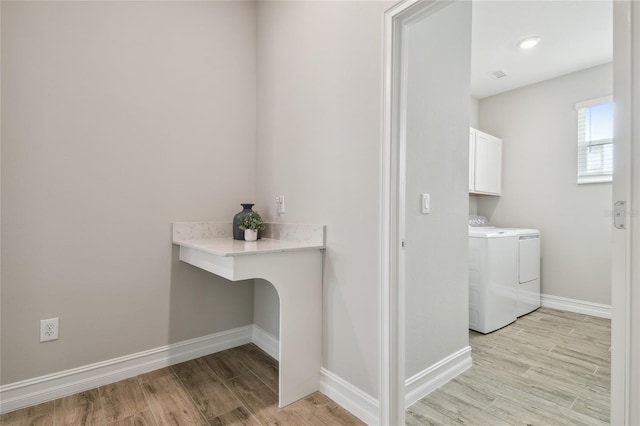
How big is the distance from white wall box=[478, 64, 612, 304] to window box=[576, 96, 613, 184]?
70 mm

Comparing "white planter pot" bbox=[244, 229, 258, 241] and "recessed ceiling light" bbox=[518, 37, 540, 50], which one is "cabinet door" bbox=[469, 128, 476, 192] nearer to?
"recessed ceiling light" bbox=[518, 37, 540, 50]

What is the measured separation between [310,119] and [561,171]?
317 centimetres

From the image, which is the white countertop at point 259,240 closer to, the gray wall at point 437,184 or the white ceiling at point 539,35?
the gray wall at point 437,184

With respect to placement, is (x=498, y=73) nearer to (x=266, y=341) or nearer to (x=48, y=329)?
(x=266, y=341)

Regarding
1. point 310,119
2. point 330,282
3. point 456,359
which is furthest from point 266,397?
point 310,119

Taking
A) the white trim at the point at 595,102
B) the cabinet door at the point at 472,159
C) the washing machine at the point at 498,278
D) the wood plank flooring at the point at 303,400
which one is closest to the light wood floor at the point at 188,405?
the wood plank flooring at the point at 303,400

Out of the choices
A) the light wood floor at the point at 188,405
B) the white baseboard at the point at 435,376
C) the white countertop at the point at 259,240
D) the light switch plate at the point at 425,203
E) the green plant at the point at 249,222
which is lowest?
the light wood floor at the point at 188,405

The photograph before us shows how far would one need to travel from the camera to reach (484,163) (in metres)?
3.72

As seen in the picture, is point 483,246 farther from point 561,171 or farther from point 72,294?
point 72,294

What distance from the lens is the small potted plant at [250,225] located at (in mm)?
2092

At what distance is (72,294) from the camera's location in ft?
5.91

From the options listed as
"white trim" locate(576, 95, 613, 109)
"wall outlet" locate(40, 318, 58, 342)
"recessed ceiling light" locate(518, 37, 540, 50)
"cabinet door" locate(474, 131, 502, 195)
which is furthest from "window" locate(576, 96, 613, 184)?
"wall outlet" locate(40, 318, 58, 342)

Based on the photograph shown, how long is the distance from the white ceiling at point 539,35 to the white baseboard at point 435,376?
2543mm

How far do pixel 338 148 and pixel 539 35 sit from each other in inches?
94.6
